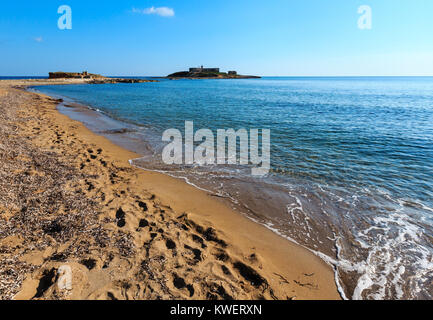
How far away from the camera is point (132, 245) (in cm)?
448

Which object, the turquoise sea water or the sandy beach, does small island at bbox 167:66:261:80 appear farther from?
the sandy beach

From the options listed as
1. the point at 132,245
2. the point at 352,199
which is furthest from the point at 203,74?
the point at 132,245

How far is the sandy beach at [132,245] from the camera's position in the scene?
360cm

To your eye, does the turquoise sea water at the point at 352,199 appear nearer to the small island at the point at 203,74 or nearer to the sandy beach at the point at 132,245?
the sandy beach at the point at 132,245

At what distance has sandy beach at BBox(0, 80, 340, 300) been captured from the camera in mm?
3598

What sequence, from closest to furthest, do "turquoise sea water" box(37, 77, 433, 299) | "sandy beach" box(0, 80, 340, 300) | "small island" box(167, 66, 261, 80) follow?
1. "sandy beach" box(0, 80, 340, 300)
2. "turquoise sea water" box(37, 77, 433, 299)
3. "small island" box(167, 66, 261, 80)

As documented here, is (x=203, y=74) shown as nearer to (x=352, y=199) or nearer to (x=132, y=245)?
(x=352, y=199)

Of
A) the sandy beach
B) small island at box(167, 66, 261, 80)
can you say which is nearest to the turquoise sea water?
the sandy beach

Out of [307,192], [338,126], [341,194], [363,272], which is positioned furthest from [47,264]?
[338,126]

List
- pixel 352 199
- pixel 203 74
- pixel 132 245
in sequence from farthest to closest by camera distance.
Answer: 1. pixel 203 74
2. pixel 352 199
3. pixel 132 245

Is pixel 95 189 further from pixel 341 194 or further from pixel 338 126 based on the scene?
pixel 338 126

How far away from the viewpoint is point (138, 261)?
161 inches

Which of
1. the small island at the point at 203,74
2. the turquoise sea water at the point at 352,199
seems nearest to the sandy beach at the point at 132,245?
the turquoise sea water at the point at 352,199
